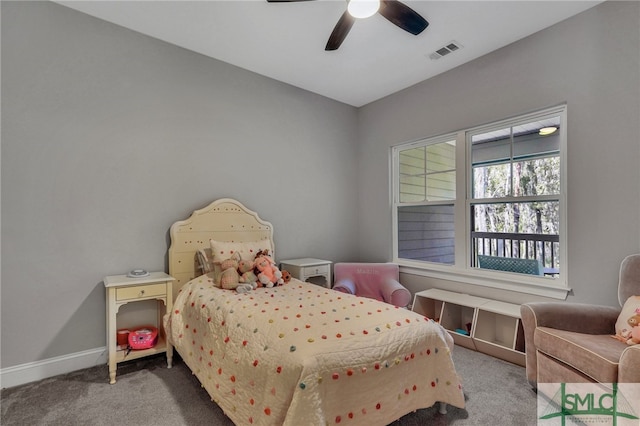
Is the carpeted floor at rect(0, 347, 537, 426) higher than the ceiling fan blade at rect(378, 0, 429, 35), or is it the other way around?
the ceiling fan blade at rect(378, 0, 429, 35)

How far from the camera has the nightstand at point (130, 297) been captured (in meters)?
2.23

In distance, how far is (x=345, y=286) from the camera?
343 centimetres

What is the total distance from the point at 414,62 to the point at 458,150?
41.8 inches

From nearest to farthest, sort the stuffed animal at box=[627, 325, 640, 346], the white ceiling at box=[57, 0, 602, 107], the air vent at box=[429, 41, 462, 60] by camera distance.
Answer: the stuffed animal at box=[627, 325, 640, 346]
the white ceiling at box=[57, 0, 602, 107]
the air vent at box=[429, 41, 462, 60]

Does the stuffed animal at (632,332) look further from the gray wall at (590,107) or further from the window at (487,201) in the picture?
the window at (487,201)

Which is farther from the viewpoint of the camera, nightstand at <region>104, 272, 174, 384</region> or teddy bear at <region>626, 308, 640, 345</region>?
nightstand at <region>104, 272, 174, 384</region>

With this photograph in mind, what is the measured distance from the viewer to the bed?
4.52ft

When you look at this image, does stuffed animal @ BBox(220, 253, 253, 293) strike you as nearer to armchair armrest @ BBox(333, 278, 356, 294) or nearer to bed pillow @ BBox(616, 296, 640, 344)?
armchair armrest @ BBox(333, 278, 356, 294)

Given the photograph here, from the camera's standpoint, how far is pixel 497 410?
74.9 inches

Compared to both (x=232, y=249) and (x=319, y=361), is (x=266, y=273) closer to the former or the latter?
(x=232, y=249)

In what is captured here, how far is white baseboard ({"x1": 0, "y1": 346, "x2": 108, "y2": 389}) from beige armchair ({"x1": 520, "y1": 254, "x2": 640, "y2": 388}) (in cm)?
309

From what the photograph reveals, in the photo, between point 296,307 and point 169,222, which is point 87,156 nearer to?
point 169,222

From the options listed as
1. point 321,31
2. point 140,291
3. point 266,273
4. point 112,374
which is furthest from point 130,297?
point 321,31

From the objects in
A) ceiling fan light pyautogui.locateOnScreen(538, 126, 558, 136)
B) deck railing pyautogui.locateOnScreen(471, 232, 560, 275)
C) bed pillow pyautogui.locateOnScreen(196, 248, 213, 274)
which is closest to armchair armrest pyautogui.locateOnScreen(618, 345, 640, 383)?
deck railing pyautogui.locateOnScreen(471, 232, 560, 275)
